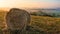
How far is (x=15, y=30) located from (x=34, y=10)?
314 millimetres

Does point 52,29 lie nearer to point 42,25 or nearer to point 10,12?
point 42,25

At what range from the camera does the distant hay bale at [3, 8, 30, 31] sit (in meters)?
1.30

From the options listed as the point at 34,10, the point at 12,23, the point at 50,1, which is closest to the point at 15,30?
the point at 12,23

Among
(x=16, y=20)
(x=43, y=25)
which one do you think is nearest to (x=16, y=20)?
(x=16, y=20)

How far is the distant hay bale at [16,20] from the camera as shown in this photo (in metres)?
1.30

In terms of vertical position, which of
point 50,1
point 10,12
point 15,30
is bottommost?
point 15,30

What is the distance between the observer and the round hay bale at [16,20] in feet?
4.28

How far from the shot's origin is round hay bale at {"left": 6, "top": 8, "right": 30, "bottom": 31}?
130 cm

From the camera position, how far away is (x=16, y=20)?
130 cm

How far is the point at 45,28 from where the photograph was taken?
129 cm

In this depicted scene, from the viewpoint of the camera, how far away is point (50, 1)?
132 cm

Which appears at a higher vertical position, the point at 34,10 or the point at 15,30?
the point at 34,10

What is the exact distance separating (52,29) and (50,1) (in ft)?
1.05

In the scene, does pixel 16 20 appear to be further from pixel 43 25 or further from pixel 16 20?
pixel 43 25
